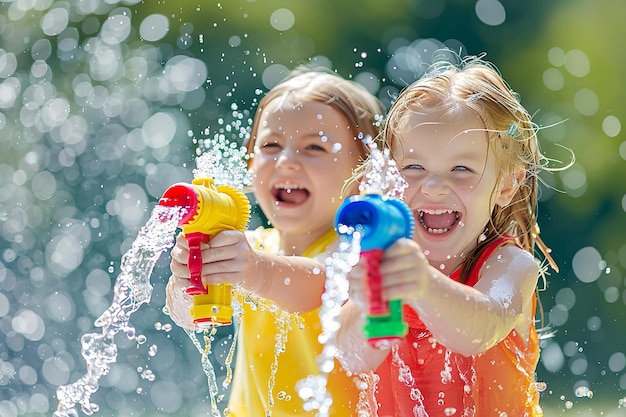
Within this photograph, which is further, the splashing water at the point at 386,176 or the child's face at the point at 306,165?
the child's face at the point at 306,165

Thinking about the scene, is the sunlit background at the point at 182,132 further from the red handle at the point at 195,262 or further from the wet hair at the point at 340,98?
the red handle at the point at 195,262

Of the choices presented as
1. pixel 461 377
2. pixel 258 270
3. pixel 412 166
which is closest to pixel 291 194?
pixel 258 270

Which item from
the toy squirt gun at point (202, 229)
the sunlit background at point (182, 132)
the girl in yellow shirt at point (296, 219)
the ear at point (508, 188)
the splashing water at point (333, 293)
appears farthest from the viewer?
the sunlit background at point (182, 132)

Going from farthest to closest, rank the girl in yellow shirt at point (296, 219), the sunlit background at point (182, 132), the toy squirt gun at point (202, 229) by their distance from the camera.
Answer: the sunlit background at point (182, 132)
the girl in yellow shirt at point (296, 219)
the toy squirt gun at point (202, 229)

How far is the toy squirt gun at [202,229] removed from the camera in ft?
7.17

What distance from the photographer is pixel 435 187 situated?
228cm

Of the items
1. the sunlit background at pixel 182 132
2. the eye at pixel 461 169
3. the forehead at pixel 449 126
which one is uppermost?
the forehead at pixel 449 126

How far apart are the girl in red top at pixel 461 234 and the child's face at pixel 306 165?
1.33 feet

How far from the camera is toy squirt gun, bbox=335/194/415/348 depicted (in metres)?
1.61

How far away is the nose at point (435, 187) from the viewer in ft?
7.47

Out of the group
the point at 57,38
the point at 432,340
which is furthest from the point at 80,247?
the point at 432,340

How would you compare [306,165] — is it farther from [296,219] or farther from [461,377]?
[461,377]

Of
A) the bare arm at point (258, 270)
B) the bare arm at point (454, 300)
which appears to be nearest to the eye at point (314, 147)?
the bare arm at point (258, 270)

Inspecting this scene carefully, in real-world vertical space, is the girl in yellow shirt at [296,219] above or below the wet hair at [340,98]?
below
